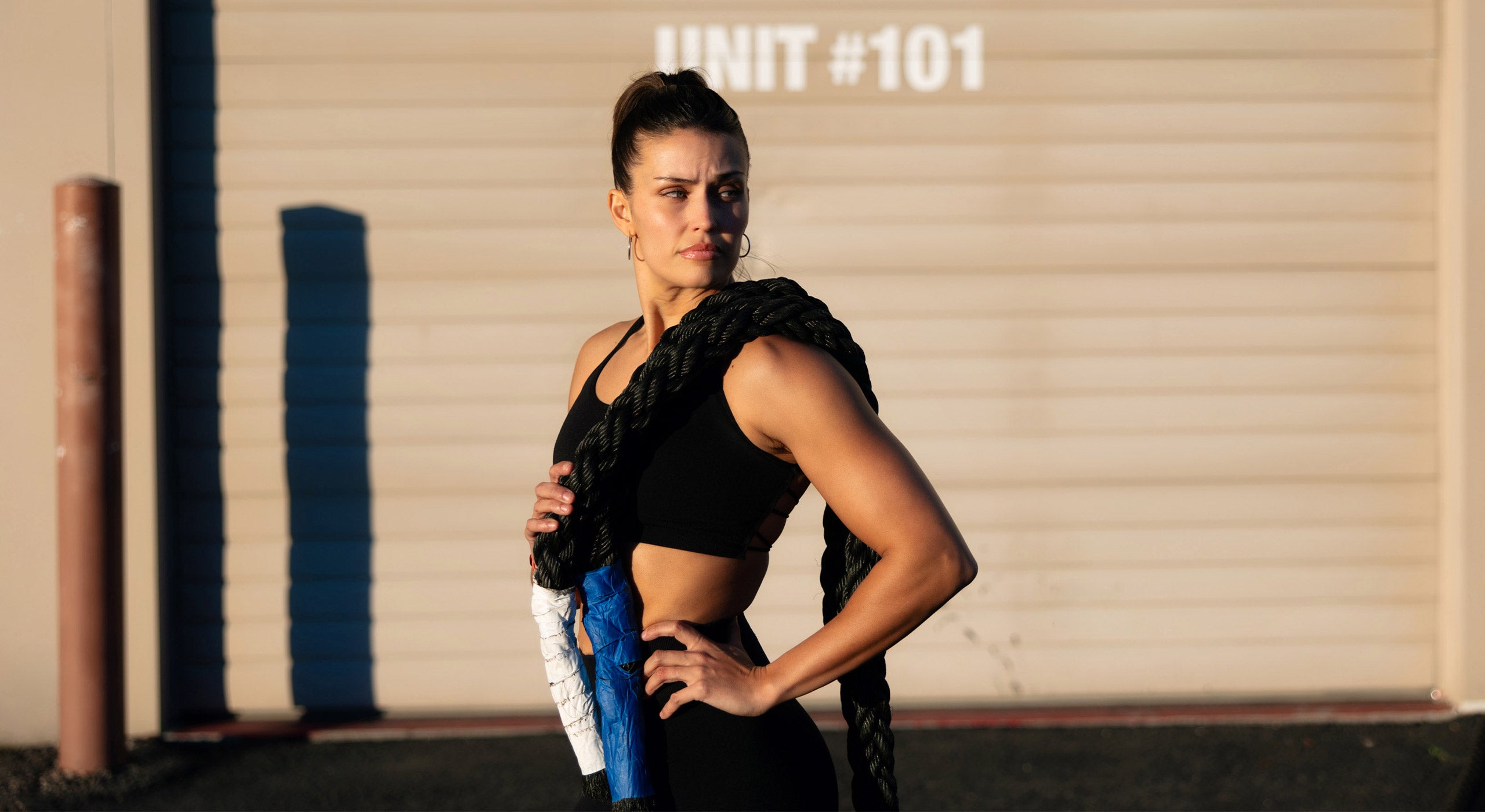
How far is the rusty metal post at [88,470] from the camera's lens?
3965 millimetres

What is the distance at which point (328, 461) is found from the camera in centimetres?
474

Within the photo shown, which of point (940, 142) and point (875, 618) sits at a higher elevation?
point (940, 142)

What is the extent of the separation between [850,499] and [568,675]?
58 cm

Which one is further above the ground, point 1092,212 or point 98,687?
point 1092,212

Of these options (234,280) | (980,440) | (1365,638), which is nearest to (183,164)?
(234,280)

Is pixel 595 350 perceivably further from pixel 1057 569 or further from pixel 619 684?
pixel 1057 569

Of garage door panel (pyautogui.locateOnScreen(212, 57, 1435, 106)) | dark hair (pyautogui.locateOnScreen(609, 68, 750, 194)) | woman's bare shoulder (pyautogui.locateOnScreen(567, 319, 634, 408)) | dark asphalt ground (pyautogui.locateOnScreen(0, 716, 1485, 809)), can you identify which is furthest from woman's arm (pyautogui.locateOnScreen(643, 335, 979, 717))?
garage door panel (pyautogui.locateOnScreen(212, 57, 1435, 106))

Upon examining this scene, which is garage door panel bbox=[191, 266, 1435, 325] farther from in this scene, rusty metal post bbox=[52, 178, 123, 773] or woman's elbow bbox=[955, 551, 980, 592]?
woman's elbow bbox=[955, 551, 980, 592]

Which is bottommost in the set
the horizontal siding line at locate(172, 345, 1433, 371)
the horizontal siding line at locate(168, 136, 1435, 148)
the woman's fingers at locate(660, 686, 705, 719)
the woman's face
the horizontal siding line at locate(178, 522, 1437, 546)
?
the horizontal siding line at locate(178, 522, 1437, 546)

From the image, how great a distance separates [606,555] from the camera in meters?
1.76

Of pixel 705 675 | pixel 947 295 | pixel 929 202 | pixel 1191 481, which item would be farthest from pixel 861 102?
pixel 705 675

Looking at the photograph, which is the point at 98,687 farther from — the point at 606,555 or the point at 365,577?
the point at 606,555

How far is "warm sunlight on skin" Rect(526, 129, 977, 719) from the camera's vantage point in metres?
1.58

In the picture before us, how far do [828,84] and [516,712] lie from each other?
296 centimetres
